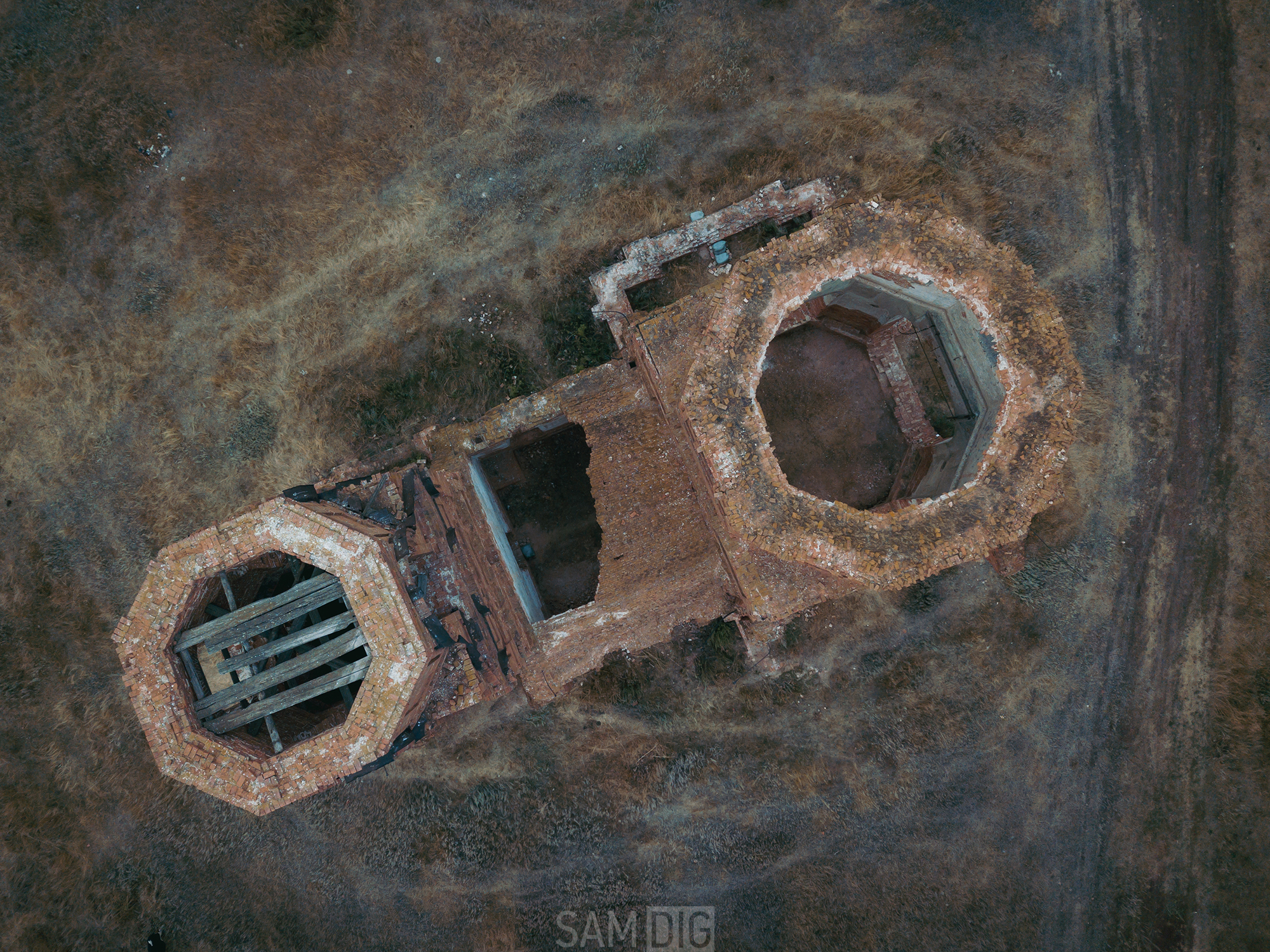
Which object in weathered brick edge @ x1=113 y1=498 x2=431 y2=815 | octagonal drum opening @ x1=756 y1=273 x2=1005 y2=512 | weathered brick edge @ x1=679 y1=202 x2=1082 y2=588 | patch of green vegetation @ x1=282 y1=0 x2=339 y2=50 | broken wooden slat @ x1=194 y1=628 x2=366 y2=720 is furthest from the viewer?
patch of green vegetation @ x1=282 y1=0 x2=339 y2=50

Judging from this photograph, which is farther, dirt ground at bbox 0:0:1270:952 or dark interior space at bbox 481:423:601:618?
dark interior space at bbox 481:423:601:618

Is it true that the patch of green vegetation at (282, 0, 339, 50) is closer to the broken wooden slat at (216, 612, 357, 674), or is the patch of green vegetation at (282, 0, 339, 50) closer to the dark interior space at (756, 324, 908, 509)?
the dark interior space at (756, 324, 908, 509)

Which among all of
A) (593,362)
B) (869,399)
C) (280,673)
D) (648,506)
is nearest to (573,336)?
(593,362)

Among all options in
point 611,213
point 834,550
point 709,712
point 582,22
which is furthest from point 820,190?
point 709,712

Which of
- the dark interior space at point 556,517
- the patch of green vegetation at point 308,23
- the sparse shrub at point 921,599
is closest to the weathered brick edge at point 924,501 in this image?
the sparse shrub at point 921,599

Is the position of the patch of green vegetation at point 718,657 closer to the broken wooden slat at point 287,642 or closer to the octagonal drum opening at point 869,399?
the octagonal drum opening at point 869,399

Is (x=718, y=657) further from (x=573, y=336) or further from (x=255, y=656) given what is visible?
(x=255, y=656)

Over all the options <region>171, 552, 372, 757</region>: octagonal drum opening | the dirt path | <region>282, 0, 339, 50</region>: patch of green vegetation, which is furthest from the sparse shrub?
<region>282, 0, 339, 50</region>: patch of green vegetation
